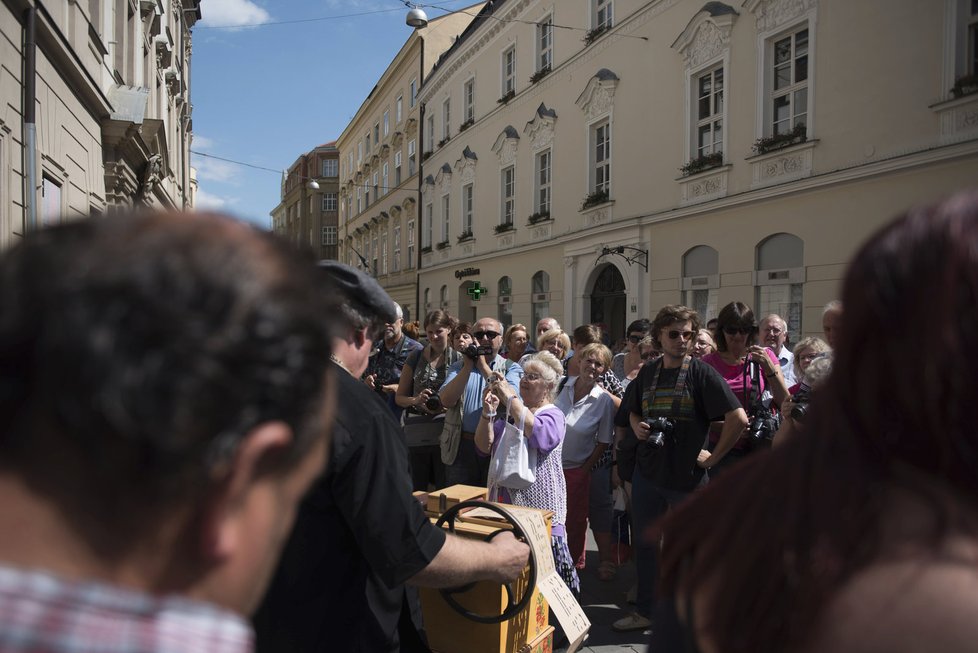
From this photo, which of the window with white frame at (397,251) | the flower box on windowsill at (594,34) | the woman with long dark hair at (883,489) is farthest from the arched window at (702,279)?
the window with white frame at (397,251)

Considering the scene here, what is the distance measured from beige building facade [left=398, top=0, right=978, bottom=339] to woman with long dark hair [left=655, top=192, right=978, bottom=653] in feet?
28.1

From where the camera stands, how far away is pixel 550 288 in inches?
747

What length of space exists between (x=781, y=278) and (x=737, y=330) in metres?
7.20

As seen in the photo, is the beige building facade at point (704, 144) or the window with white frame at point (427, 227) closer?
the beige building facade at point (704, 144)

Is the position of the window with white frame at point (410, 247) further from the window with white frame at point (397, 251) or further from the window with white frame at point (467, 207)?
the window with white frame at point (467, 207)

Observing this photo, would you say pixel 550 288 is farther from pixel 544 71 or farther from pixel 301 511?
pixel 301 511

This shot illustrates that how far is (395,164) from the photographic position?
34094 millimetres

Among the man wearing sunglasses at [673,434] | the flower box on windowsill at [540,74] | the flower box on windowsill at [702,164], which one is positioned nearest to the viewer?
the man wearing sunglasses at [673,434]

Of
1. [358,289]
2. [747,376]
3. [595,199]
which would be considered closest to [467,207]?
[595,199]

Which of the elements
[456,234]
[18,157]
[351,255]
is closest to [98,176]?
[18,157]

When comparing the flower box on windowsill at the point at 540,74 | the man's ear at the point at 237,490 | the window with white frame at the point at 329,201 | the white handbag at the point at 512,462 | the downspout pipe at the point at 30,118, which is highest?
the window with white frame at the point at 329,201

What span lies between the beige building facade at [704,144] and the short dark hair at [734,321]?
14.5 ft

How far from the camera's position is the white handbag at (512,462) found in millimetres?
3891

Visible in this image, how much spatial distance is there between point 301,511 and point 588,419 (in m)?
3.45
